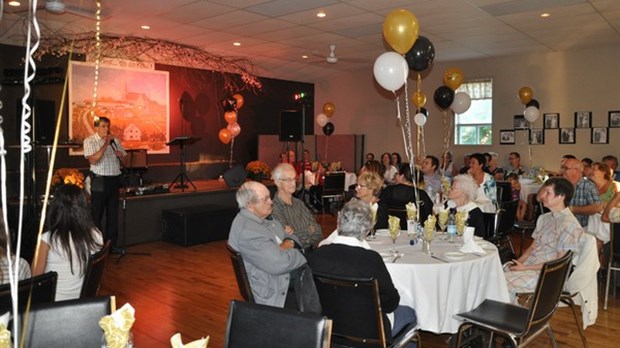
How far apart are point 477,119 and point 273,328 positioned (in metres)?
11.0

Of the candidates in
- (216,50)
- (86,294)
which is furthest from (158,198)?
(86,294)

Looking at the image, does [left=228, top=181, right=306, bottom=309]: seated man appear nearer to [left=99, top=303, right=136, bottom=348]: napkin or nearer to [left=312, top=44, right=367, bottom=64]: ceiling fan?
[left=99, top=303, right=136, bottom=348]: napkin

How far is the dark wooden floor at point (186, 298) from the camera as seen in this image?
4047 mm

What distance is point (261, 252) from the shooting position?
3.05 metres

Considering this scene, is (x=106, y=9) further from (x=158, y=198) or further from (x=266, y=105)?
(x=266, y=105)

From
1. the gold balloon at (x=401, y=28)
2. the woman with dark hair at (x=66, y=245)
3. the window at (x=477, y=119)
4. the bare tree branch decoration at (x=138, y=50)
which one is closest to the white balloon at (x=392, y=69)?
the gold balloon at (x=401, y=28)

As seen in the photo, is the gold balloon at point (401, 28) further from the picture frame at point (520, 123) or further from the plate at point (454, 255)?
the picture frame at point (520, 123)

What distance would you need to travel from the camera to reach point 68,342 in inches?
76.6

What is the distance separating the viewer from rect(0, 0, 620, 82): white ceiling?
6855 millimetres

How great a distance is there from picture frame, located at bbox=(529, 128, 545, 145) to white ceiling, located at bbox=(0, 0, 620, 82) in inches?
66.2

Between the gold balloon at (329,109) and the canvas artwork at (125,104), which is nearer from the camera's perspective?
the canvas artwork at (125,104)

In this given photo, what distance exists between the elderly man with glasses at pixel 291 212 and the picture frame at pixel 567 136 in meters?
8.24

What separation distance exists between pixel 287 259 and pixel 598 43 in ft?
30.9

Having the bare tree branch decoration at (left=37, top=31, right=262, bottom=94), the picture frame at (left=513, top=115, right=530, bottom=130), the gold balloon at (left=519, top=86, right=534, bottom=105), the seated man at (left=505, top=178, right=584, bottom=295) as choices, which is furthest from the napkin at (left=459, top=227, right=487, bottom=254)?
the picture frame at (left=513, top=115, right=530, bottom=130)
